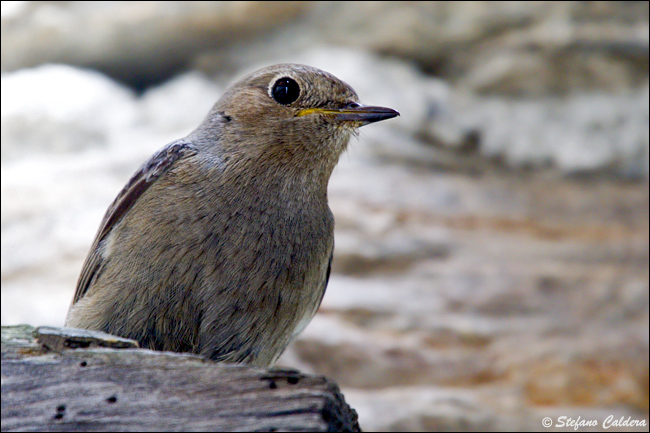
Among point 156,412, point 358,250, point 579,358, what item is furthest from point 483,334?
point 156,412

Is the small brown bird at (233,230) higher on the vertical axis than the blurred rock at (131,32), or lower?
lower

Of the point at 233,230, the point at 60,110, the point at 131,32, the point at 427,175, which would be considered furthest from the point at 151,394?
the point at 427,175

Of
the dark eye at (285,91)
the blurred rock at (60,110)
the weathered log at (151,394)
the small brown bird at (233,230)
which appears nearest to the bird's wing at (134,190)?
the small brown bird at (233,230)

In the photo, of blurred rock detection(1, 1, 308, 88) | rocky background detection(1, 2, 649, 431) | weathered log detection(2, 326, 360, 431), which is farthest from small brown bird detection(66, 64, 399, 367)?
blurred rock detection(1, 1, 308, 88)

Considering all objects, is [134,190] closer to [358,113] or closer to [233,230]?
[233,230]

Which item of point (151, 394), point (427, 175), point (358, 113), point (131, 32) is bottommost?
point (151, 394)

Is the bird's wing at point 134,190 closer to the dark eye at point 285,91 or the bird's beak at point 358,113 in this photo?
the dark eye at point 285,91
